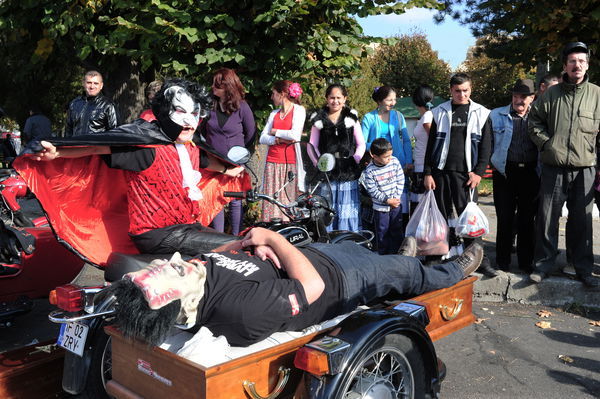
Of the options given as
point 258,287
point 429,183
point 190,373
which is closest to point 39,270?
point 258,287

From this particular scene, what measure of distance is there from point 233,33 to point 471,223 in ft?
13.4

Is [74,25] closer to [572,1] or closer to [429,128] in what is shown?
[429,128]

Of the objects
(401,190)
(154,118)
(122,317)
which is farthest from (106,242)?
(401,190)

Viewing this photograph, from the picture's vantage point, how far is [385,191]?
5.96m

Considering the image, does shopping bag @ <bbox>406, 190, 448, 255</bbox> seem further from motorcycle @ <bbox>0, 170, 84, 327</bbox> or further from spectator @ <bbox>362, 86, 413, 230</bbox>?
motorcycle @ <bbox>0, 170, 84, 327</bbox>

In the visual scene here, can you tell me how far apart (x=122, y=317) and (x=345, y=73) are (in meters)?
6.36

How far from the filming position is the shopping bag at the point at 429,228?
5.10 m

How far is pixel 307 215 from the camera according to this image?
13.6 ft

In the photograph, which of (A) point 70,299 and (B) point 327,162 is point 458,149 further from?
(A) point 70,299

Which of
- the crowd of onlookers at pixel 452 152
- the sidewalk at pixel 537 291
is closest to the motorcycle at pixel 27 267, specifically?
the crowd of onlookers at pixel 452 152

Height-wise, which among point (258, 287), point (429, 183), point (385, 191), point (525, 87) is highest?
point (525, 87)

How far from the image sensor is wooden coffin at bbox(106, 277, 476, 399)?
224 cm

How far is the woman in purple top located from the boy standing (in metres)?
1.49

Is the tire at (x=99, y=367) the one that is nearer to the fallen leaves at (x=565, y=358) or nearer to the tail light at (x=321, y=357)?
the tail light at (x=321, y=357)
